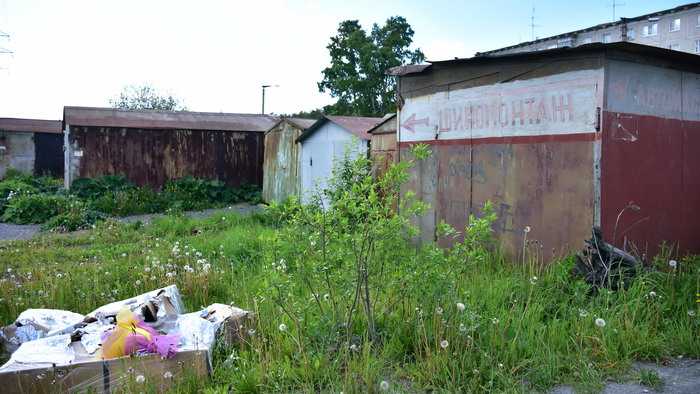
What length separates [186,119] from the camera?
19766 millimetres

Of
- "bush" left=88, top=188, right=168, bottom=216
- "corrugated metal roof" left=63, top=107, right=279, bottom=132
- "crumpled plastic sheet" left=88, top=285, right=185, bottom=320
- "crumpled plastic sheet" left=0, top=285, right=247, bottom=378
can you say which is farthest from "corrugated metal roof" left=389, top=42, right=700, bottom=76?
"corrugated metal roof" left=63, top=107, right=279, bottom=132

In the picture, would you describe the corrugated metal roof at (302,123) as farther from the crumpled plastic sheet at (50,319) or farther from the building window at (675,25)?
the building window at (675,25)

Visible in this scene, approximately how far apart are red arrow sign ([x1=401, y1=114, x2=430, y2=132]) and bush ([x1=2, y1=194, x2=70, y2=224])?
345 inches

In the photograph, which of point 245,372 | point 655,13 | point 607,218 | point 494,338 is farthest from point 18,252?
point 655,13

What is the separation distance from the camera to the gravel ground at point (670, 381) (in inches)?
146

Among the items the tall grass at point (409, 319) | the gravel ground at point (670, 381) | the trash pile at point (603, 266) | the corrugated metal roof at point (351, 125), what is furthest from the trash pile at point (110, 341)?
the corrugated metal roof at point (351, 125)

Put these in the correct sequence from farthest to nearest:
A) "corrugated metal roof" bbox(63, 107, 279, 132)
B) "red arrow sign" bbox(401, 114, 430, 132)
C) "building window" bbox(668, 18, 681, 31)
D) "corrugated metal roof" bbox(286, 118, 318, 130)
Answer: "building window" bbox(668, 18, 681, 31) < "corrugated metal roof" bbox(63, 107, 279, 132) < "corrugated metal roof" bbox(286, 118, 318, 130) < "red arrow sign" bbox(401, 114, 430, 132)

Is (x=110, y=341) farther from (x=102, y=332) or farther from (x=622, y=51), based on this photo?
(x=622, y=51)

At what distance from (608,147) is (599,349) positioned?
2860mm

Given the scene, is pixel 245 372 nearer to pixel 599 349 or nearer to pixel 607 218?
pixel 599 349

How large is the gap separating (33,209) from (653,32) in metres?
42.4

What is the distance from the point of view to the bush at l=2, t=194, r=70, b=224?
44.7ft

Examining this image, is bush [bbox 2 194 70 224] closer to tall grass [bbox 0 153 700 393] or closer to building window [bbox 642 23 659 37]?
tall grass [bbox 0 153 700 393]

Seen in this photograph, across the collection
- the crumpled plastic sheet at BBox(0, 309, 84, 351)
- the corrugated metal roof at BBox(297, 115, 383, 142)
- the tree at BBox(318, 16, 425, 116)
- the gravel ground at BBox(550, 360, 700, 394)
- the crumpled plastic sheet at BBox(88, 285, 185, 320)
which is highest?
the tree at BBox(318, 16, 425, 116)
